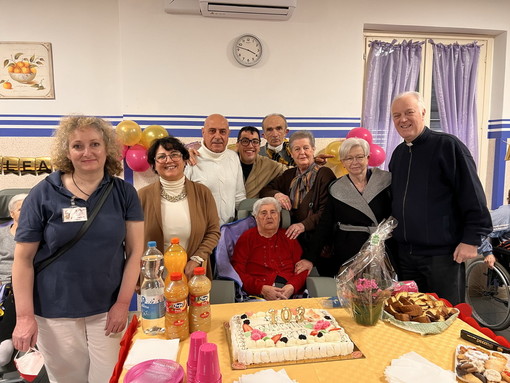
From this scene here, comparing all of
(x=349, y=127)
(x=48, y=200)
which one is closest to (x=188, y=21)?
(x=349, y=127)

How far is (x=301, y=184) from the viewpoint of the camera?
2.62 metres

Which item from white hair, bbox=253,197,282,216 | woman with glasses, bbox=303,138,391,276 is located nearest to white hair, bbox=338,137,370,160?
woman with glasses, bbox=303,138,391,276

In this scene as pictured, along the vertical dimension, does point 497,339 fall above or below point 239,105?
below

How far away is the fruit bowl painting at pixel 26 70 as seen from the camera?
11.7 feet

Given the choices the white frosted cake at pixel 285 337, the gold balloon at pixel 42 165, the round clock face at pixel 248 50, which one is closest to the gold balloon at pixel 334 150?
the round clock face at pixel 248 50

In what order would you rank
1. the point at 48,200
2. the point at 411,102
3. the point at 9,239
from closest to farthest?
the point at 48,200 < the point at 411,102 < the point at 9,239

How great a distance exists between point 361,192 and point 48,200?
1720mm

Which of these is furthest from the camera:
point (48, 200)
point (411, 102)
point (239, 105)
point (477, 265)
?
point (239, 105)

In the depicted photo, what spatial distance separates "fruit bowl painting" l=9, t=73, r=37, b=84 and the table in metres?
3.21

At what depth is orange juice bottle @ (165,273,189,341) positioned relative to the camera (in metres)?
1.36

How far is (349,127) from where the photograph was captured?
392 centimetres

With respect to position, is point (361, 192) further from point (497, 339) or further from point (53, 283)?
point (53, 283)

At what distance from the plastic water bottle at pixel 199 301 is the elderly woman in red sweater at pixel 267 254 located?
3.03ft

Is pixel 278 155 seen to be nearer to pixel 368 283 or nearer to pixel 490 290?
pixel 368 283
